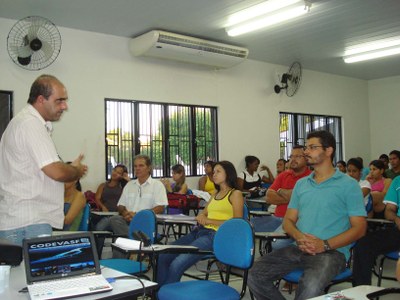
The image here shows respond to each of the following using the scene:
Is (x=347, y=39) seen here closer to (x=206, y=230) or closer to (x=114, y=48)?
(x=114, y=48)

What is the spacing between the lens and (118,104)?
22.4 ft

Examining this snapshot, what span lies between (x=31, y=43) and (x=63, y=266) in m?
4.52

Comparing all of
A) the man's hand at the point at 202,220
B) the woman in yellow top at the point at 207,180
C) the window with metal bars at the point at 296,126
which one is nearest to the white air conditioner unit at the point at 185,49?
the woman in yellow top at the point at 207,180

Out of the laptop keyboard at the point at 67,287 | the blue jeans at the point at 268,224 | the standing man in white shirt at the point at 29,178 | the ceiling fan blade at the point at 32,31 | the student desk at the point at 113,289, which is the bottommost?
the blue jeans at the point at 268,224

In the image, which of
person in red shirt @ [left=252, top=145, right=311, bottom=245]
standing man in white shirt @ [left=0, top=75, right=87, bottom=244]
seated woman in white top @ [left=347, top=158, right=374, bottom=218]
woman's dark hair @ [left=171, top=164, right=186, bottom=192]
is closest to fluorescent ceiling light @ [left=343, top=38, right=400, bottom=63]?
seated woman in white top @ [left=347, top=158, right=374, bottom=218]

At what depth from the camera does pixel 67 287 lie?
5.49 feet

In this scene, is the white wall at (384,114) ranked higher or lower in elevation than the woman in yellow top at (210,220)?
higher

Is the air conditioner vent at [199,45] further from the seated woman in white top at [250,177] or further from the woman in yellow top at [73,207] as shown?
the woman in yellow top at [73,207]

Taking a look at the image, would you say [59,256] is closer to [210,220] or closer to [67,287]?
[67,287]

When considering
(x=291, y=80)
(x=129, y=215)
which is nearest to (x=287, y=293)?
(x=129, y=215)

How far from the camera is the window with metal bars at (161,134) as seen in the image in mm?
6768

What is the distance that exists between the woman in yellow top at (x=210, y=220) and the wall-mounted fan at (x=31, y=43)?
3.21m

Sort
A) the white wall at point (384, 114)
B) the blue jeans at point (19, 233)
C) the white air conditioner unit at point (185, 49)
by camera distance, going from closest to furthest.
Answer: the blue jeans at point (19, 233)
the white air conditioner unit at point (185, 49)
the white wall at point (384, 114)

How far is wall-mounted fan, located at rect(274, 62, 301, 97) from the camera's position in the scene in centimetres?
880
